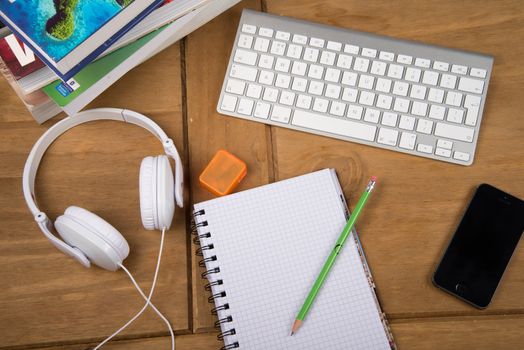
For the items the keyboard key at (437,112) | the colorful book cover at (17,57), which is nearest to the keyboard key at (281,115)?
the keyboard key at (437,112)

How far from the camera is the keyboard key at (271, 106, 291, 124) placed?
0.75m

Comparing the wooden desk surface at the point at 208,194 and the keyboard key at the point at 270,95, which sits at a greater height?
the keyboard key at the point at 270,95

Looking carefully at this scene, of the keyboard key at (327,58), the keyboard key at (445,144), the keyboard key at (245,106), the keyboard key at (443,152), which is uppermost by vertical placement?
the keyboard key at (327,58)

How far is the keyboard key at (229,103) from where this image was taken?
76 centimetres

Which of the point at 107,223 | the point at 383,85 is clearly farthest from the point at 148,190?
the point at 383,85

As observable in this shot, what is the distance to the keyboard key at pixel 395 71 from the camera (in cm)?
76

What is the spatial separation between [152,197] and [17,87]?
28 cm

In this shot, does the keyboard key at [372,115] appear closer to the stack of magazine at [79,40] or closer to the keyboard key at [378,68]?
the keyboard key at [378,68]

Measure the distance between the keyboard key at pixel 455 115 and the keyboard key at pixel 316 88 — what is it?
189 millimetres

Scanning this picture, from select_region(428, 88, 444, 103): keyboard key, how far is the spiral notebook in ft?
0.61

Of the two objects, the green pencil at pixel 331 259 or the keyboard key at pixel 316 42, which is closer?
the green pencil at pixel 331 259

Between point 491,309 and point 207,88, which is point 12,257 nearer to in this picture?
point 207,88

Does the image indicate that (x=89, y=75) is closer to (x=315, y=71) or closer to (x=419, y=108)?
(x=315, y=71)

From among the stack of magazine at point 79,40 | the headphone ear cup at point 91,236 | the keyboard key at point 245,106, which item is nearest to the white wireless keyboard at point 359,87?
the keyboard key at point 245,106
